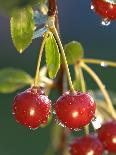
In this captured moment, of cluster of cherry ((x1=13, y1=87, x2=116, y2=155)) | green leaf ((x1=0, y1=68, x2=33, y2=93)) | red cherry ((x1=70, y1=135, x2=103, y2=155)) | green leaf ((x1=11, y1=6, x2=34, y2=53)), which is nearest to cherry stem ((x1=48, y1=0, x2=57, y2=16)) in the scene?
green leaf ((x1=11, y1=6, x2=34, y2=53))

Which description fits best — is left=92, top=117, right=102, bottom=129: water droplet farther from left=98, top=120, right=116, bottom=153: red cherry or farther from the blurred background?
the blurred background

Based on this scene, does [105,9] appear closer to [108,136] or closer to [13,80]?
[108,136]

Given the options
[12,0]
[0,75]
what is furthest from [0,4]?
[0,75]

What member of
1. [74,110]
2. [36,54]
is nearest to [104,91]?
[74,110]

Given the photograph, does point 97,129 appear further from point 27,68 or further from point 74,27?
point 74,27

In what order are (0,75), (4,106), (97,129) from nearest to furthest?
(97,129), (0,75), (4,106)

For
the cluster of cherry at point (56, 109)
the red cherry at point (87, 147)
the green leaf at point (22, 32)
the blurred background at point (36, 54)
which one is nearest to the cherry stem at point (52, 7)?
the green leaf at point (22, 32)
